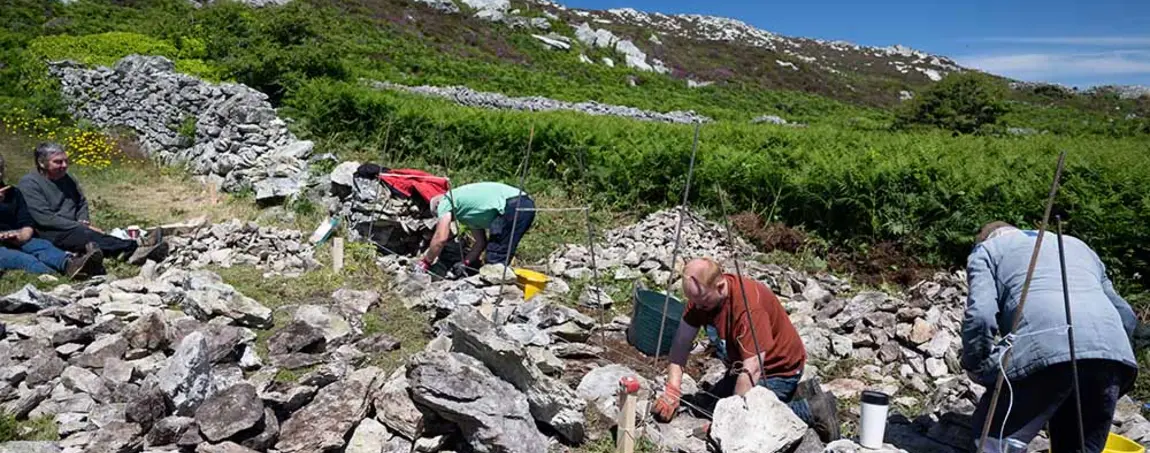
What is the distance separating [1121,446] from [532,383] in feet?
9.65

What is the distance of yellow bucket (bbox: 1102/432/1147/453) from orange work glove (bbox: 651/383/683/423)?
2.07 meters

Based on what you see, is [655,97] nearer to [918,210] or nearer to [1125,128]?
[1125,128]

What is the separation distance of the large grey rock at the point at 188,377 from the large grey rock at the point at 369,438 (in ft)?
2.70

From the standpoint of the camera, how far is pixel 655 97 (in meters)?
23.9

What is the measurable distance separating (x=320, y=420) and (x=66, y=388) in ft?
5.17

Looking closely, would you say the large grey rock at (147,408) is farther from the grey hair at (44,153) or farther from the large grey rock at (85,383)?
the grey hair at (44,153)

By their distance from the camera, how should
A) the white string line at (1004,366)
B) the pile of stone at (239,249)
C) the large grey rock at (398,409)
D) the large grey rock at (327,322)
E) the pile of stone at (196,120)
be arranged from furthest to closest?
1. the pile of stone at (196,120)
2. the pile of stone at (239,249)
3. the large grey rock at (327,322)
4. the large grey rock at (398,409)
5. the white string line at (1004,366)

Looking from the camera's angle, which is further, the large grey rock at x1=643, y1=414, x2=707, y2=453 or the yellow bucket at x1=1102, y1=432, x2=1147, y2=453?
the large grey rock at x1=643, y1=414, x2=707, y2=453

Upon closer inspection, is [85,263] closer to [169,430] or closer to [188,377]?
[188,377]

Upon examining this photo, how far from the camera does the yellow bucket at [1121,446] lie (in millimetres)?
3840

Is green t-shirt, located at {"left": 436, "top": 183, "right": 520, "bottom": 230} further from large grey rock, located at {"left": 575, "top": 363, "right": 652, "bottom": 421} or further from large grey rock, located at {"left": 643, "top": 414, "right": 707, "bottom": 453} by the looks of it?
large grey rock, located at {"left": 643, "top": 414, "right": 707, "bottom": 453}

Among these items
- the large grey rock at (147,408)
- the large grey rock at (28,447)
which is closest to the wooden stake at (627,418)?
the large grey rock at (147,408)

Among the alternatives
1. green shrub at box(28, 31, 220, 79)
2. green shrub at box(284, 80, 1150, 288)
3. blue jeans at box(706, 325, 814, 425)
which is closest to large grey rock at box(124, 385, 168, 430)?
blue jeans at box(706, 325, 814, 425)

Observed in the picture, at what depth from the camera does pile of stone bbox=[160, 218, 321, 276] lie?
744 centimetres
